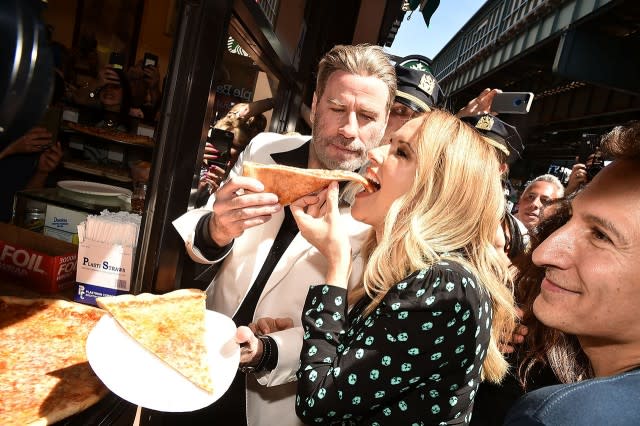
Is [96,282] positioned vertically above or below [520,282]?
below

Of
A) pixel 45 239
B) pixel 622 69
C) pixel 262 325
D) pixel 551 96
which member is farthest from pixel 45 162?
pixel 551 96

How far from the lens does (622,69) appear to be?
7.17m

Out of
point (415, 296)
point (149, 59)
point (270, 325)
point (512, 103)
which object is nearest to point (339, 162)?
point (270, 325)

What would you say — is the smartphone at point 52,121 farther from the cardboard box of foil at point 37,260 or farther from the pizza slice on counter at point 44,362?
the pizza slice on counter at point 44,362

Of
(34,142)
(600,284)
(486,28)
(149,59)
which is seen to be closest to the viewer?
(600,284)

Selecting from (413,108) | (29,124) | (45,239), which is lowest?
(45,239)

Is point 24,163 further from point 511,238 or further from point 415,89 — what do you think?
point 511,238

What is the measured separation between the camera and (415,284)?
4.55 feet

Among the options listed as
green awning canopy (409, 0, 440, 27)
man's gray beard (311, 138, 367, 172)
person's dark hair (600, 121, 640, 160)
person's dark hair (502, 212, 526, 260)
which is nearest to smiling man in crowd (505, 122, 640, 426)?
person's dark hair (600, 121, 640, 160)

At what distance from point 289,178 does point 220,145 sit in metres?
1.45

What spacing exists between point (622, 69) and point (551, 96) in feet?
21.8

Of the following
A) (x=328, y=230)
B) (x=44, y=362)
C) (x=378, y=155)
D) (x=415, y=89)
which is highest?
(x=415, y=89)

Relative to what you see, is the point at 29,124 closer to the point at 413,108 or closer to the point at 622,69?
the point at 413,108

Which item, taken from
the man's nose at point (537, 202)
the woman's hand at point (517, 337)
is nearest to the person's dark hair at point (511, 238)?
the woman's hand at point (517, 337)
